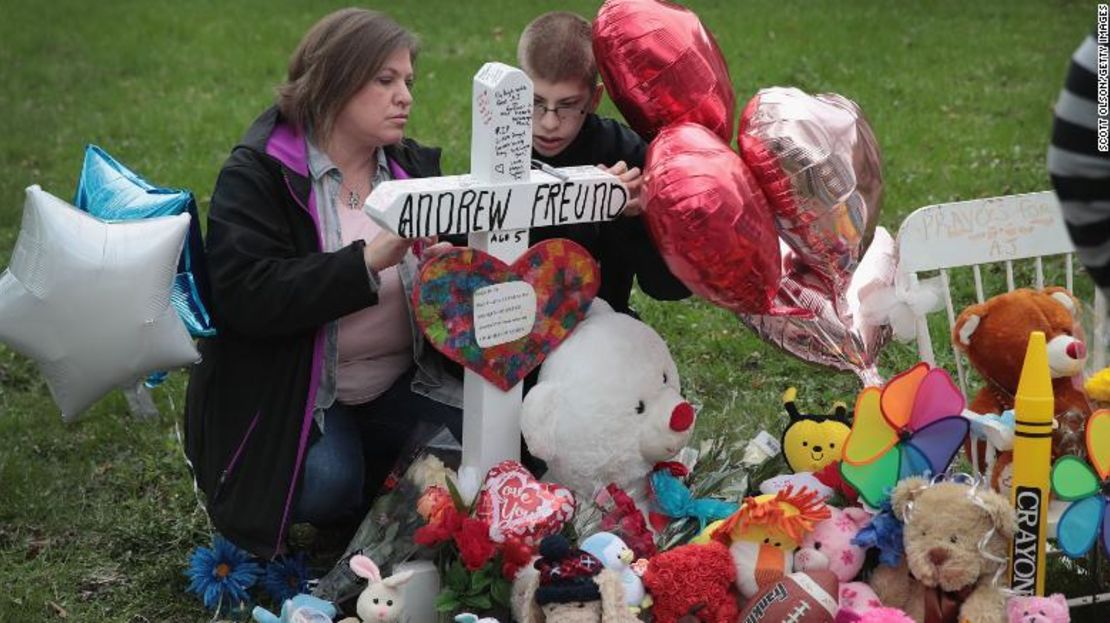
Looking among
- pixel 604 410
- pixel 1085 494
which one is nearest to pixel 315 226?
pixel 604 410

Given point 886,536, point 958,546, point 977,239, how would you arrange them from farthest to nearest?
point 977,239 < point 886,536 < point 958,546

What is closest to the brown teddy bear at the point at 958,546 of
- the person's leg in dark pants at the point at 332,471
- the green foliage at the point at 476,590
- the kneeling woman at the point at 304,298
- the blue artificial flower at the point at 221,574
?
the green foliage at the point at 476,590

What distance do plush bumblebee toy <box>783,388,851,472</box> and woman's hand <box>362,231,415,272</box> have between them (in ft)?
3.06

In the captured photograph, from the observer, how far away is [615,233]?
310 centimetres

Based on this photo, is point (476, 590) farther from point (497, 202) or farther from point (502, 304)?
point (497, 202)

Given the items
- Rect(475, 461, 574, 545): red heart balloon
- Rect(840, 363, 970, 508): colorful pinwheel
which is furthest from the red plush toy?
Rect(840, 363, 970, 508): colorful pinwheel

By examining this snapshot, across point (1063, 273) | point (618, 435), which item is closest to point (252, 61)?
point (1063, 273)

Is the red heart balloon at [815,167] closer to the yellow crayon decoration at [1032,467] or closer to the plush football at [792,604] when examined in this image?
the yellow crayon decoration at [1032,467]

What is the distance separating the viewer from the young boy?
9.76 ft

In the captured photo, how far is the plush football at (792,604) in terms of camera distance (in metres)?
2.55

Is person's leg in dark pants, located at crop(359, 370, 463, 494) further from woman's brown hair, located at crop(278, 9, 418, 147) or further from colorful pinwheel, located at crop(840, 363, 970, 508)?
colorful pinwheel, located at crop(840, 363, 970, 508)

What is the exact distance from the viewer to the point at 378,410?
318 cm

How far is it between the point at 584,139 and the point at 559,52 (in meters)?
0.26

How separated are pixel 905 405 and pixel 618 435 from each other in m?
0.54
